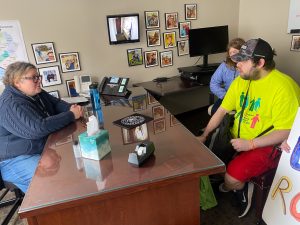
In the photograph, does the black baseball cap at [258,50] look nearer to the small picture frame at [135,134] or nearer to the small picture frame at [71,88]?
the small picture frame at [135,134]

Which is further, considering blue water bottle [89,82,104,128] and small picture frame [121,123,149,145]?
blue water bottle [89,82,104,128]

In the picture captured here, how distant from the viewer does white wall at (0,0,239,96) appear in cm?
240

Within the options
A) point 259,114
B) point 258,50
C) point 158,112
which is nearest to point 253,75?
point 258,50

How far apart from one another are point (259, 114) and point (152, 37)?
1.73m

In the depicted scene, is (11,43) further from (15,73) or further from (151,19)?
(151,19)

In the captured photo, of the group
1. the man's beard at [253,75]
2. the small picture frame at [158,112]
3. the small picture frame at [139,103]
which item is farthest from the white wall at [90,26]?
the man's beard at [253,75]

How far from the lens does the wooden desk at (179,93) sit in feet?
8.84

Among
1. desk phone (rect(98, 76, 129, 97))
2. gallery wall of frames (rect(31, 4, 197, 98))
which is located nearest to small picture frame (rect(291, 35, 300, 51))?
gallery wall of frames (rect(31, 4, 197, 98))

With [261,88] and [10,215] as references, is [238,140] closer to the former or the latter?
[261,88]

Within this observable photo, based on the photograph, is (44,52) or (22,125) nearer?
(22,125)

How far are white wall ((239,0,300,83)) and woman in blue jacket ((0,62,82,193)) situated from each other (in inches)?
96.8

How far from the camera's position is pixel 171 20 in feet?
9.86

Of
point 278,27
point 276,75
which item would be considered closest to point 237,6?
point 278,27

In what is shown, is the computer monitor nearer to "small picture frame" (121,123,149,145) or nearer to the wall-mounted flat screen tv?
the wall-mounted flat screen tv
